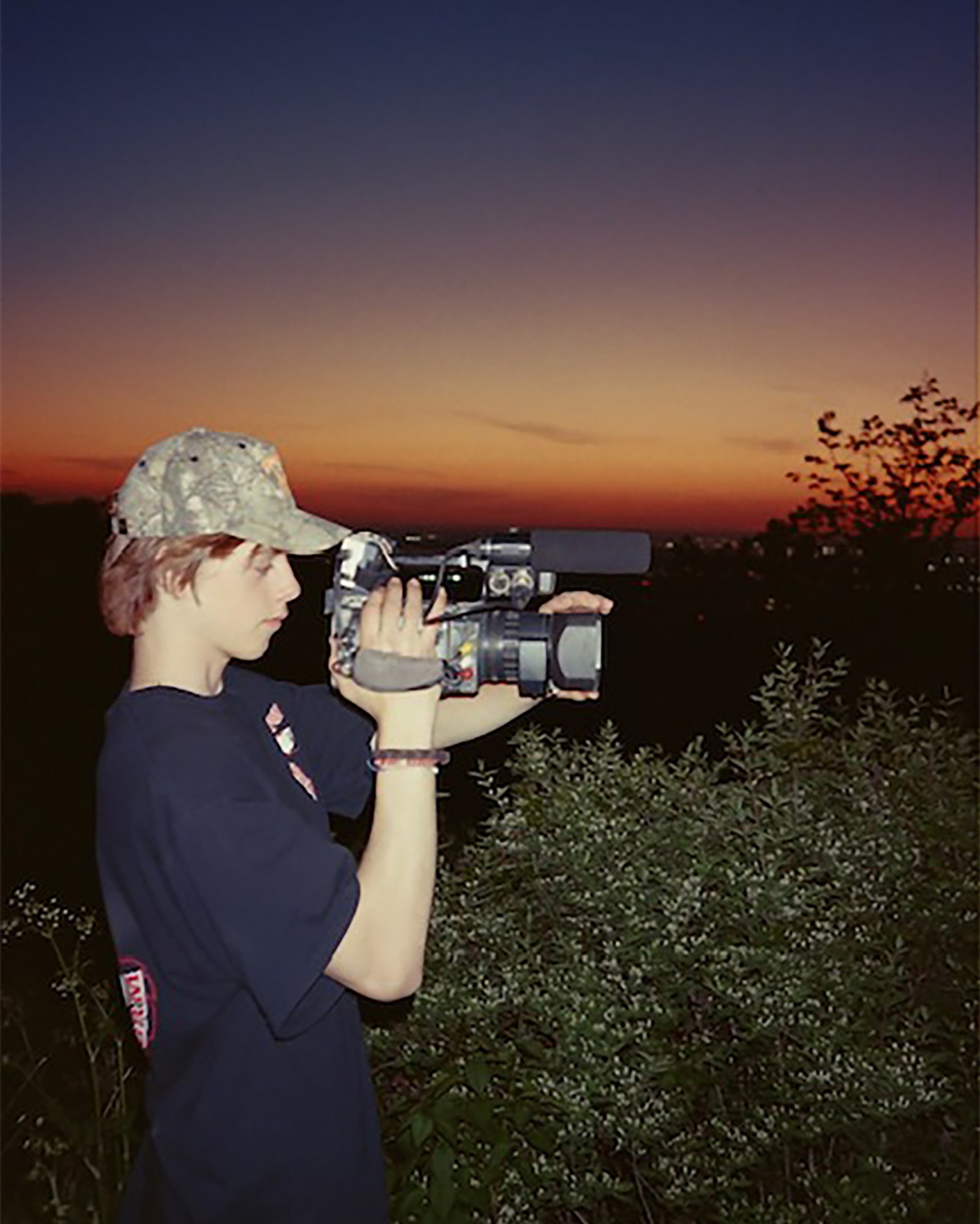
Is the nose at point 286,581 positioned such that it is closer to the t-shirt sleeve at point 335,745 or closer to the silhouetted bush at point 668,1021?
the t-shirt sleeve at point 335,745

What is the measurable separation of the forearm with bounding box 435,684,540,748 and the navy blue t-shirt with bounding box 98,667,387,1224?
44 cm

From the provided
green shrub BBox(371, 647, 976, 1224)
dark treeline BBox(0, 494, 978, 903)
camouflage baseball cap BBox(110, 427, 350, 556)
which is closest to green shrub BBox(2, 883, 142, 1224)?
green shrub BBox(371, 647, 976, 1224)

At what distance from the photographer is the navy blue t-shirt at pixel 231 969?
1.81 m

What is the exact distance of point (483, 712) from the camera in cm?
253

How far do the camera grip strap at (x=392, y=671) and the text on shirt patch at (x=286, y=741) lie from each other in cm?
31

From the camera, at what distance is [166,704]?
1947 millimetres

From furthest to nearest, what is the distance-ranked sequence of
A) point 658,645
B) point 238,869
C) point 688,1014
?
1. point 658,645
2. point 688,1014
3. point 238,869

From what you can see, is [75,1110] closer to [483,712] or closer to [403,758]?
[483,712]

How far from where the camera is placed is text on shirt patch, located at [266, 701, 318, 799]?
87.0 inches

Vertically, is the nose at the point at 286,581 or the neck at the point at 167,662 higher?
the nose at the point at 286,581

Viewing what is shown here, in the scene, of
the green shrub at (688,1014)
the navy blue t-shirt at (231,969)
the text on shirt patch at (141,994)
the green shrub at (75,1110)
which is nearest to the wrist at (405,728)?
the navy blue t-shirt at (231,969)

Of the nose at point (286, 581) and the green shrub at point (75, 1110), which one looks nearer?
the nose at point (286, 581)

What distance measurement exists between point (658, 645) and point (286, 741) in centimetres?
1461

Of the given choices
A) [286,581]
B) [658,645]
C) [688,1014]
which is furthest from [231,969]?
[658,645]
